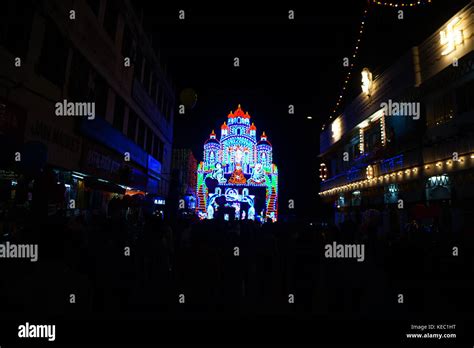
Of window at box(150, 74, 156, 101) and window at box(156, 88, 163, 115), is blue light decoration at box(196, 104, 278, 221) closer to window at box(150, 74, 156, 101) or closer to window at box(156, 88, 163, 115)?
window at box(156, 88, 163, 115)

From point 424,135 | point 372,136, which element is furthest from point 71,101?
point 372,136

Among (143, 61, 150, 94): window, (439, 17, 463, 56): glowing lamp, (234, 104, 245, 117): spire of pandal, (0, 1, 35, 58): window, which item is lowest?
(0, 1, 35, 58): window

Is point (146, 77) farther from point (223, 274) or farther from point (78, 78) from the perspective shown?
point (223, 274)

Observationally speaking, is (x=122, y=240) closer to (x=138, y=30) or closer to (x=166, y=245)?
(x=166, y=245)

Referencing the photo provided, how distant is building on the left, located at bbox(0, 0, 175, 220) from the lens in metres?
7.04

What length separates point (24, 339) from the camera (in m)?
4.00

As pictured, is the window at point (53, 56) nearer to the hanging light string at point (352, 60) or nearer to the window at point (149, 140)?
the window at point (149, 140)

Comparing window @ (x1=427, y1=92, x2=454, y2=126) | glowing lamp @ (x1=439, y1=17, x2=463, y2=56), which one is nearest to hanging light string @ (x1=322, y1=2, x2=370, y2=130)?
glowing lamp @ (x1=439, y1=17, x2=463, y2=56)

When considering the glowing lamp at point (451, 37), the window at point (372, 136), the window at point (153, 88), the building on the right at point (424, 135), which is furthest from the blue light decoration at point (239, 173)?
the glowing lamp at point (451, 37)

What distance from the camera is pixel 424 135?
42.6ft

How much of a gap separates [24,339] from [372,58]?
21348 millimetres

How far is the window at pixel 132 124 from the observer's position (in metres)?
18.0

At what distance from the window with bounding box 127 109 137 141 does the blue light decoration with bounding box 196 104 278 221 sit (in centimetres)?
1601

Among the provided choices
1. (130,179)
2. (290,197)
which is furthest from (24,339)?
(290,197)
